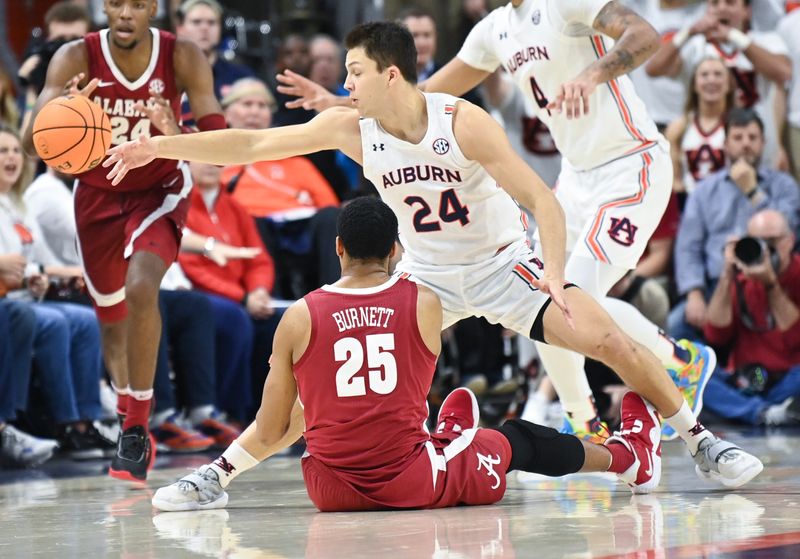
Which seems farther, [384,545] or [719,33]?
[719,33]

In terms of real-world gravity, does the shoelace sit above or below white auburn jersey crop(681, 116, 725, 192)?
below

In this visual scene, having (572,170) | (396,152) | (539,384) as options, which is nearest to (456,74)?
(572,170)

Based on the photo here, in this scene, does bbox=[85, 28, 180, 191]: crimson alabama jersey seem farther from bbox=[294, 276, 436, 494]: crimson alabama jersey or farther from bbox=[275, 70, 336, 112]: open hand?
bbox=[294, 276, 436, 494]: crimson alabama jersey

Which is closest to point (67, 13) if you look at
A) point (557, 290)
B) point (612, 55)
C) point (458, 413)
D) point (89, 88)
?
point (89, 88)

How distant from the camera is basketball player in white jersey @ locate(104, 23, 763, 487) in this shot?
504 cm

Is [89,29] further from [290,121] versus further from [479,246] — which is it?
[479,246]

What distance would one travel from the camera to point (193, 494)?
5.04 meters

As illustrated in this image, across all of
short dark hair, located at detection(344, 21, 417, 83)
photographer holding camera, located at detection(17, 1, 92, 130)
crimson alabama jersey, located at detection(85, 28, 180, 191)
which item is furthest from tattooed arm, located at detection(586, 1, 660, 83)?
photographer holding camera, located at detection(17, 1, 92, 130)

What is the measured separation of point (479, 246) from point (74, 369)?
3.77 m

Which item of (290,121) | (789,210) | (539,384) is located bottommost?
(539,384)

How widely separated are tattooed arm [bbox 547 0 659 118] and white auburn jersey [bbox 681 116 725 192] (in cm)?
404

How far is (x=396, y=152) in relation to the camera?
5180 millimetres

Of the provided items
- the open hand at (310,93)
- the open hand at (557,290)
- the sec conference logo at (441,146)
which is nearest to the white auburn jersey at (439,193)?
the sec conference logo at (441,146)

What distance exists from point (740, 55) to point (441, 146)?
5.80 m
